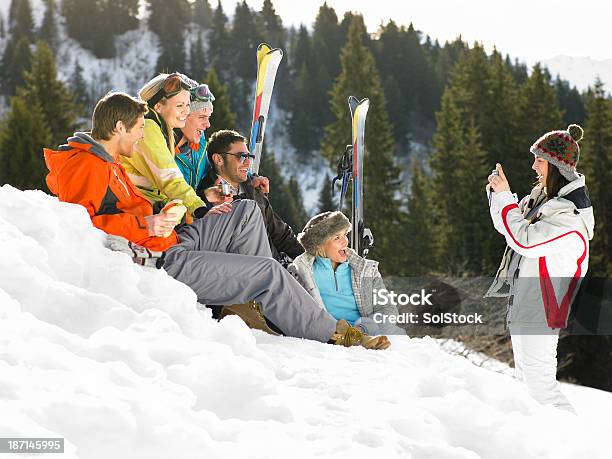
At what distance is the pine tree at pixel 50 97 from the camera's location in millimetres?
29641

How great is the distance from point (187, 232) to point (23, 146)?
26.1 m

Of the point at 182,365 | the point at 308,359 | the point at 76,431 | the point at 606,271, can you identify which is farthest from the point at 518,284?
the point at 606,271

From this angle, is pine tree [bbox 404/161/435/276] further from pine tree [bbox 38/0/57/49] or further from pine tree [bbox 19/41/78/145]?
pine tree [bbox 38/0/57/49]

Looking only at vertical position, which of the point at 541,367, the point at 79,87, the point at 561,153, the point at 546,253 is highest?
the point at 79,87

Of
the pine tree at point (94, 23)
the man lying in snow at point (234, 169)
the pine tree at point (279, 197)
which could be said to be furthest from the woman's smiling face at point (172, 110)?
the pine tree at point (94, 23)

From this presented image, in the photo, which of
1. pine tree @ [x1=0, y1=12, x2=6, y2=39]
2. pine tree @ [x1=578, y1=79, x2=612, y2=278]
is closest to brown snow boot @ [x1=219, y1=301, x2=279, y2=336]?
pine tree @ [x1=578, y1=79, x2=612, y2=278]

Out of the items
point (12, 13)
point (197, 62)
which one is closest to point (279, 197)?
point (197, 62)

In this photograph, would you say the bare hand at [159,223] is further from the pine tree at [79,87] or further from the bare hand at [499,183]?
the pine tree at [79,87]

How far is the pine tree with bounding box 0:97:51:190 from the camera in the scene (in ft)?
90.1

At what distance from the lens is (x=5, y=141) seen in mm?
28156

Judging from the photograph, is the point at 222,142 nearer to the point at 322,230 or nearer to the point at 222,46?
the point at 322,230

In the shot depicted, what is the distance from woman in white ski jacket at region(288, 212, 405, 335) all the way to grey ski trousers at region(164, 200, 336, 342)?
582 mm

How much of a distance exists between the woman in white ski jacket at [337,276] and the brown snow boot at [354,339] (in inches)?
18.5

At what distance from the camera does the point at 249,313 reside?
148 inches
